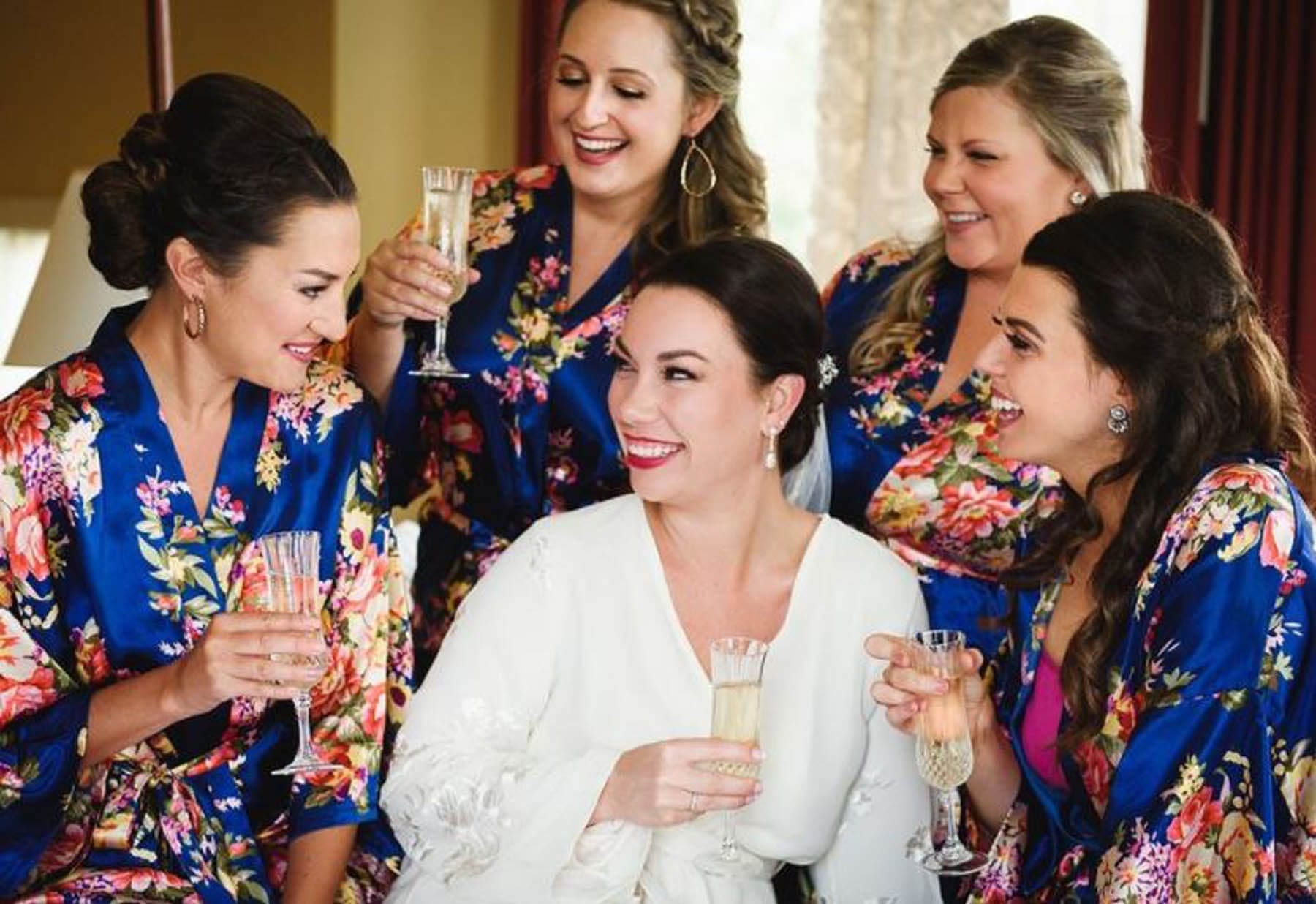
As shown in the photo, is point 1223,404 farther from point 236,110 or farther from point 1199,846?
point 236,110

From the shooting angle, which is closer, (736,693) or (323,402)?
(736,693)

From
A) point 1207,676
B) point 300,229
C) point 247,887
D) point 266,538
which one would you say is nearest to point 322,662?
point 266,538

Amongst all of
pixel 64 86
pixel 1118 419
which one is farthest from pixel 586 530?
Answer: pixel 64 86

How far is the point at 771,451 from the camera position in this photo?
2.80 metres

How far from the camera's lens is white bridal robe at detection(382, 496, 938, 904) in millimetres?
2523

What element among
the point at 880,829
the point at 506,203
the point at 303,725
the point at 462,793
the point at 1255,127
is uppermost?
the point at 1255,127

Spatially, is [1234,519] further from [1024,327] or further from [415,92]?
[415,92]

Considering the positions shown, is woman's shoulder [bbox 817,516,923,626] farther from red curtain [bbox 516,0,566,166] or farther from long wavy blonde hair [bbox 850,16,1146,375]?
red curtain [bbox 516,0,566,166]

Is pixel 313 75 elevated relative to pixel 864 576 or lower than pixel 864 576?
elevated

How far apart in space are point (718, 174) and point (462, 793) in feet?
4.10

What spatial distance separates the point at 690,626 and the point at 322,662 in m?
0.56

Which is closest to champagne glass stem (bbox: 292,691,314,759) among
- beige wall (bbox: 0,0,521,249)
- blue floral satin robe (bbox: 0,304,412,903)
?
blue floral satin robe (bbox: 0,304,412,903)

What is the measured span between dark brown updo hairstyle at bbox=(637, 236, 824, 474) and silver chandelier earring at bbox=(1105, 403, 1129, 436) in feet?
1.52

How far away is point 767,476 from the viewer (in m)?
2.83
